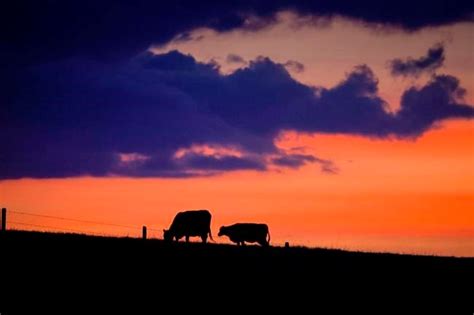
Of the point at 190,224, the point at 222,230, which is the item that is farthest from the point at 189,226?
the point at 222,230

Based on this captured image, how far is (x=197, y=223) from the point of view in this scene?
50.4 metres

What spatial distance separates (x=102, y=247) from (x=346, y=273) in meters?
10.2

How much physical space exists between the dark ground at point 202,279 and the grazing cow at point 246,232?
17.0m

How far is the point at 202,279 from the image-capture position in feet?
85.5

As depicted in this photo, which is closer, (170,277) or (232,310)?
(232,310)

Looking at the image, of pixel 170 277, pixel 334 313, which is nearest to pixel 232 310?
pixel 334 313

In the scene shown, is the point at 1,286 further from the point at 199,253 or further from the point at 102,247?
the point at 199,253

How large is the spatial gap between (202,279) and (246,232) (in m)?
28.1

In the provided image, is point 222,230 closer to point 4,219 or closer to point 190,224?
point 190,224

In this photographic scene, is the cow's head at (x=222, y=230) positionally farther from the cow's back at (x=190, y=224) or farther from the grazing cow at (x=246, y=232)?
the cow's back at (x=190, y=224)

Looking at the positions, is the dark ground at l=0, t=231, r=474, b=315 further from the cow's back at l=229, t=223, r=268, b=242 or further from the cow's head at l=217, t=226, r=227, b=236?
the cow's head at l=217, t=226, r=227, b=236

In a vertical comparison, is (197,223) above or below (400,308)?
above

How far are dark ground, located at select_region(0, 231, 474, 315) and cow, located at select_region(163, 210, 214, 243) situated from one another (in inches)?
512

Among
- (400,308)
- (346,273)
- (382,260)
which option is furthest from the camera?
(382,260)
